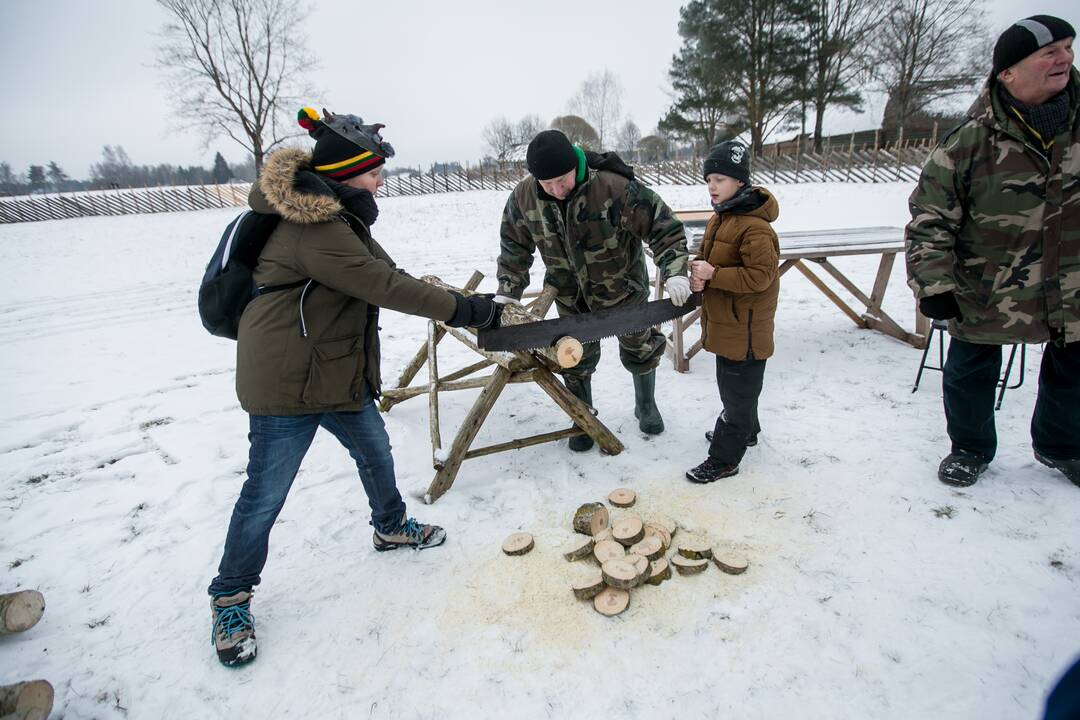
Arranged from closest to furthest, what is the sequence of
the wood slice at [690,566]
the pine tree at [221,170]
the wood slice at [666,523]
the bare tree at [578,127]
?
1. the wood slice at [690,566]
2. the wood slice at [666,523]
3. the bare tree at [578,127]
4. the pine tree at [221,170]

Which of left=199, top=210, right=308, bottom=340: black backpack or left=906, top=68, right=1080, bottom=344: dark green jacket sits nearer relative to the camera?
left=199, top=210, right=308, bottom=340: black backpack

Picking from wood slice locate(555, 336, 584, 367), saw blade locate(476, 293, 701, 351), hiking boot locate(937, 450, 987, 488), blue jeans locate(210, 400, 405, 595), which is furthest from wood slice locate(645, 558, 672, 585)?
hiking boot locate(937, 450, 987, 488)

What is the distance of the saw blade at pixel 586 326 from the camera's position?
2680 millimetres

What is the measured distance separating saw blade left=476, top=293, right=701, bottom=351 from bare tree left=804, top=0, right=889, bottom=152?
A: 27.3m

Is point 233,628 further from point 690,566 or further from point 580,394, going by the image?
point 580,394

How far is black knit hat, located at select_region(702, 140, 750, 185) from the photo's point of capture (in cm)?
260

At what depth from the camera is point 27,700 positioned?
179 cm

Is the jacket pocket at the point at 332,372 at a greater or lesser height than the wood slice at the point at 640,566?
greater

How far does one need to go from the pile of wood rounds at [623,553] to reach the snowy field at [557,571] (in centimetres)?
6

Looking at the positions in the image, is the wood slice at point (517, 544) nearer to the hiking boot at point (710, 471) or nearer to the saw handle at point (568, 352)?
the saw handle at point (568, 352)

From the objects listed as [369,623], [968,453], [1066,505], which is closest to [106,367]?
[369,623]

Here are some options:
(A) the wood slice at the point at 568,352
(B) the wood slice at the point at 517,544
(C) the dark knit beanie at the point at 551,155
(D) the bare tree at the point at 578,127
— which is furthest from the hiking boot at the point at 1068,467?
(D) the bare tree at the point at 578,127

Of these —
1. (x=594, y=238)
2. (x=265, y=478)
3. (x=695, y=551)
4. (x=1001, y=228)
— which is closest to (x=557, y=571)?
(x=695, y=551)

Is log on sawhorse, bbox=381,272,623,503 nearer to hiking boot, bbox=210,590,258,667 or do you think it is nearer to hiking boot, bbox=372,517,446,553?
hiking boot, bbox=372,517,446,553
